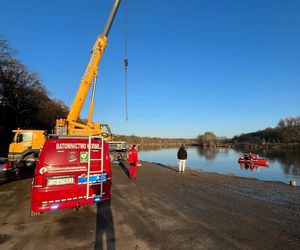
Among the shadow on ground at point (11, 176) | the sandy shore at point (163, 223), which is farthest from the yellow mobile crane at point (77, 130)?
the sandy shore at point (163, 223)

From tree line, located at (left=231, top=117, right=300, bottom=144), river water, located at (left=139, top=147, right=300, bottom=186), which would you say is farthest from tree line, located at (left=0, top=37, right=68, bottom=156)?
tree line, located at (left=231, top=117, right=300, bottom=144)

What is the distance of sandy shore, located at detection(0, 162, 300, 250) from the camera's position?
18.6 feet

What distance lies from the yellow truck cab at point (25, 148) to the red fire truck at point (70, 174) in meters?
11.5

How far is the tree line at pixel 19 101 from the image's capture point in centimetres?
4196

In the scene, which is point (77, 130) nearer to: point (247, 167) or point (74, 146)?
point (74, 146)

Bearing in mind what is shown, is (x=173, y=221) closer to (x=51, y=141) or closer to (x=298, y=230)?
(x=298, y=230)

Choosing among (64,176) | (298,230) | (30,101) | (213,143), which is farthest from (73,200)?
(213,143)

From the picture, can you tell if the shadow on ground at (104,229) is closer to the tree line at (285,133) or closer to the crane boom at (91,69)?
→ the crane boom at (91,69)

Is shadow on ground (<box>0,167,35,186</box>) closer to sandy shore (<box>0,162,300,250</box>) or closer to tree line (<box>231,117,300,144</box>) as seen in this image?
sandy shore (<box>0,162,300,250</box>)

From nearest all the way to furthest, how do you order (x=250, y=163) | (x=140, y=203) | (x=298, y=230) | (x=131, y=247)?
(x=131, y=247) < (x=298, y=230) < (x=140, y=203) < (x=250, y=163)

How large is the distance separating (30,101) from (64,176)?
1749 inches

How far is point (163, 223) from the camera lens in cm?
695

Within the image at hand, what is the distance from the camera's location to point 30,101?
4791 centimetres

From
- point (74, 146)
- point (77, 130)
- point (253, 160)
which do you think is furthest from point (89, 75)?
point (253, 160)
